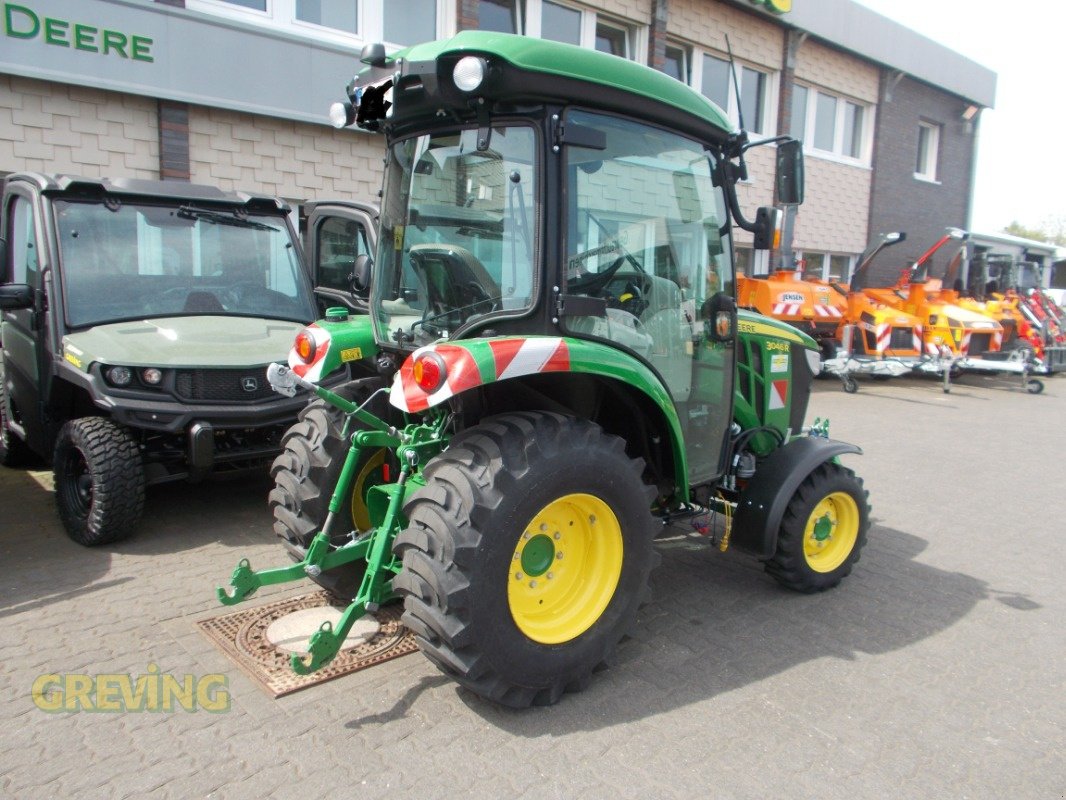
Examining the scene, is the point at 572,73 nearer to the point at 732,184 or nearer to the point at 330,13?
the point at 732,184

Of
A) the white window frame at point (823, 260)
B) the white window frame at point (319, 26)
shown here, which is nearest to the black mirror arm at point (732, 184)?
the white window frame at point (319, 26)

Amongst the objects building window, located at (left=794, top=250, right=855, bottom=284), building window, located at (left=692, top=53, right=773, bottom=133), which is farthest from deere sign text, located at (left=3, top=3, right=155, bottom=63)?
building window, located at (left=794, top=250, right=855, bottom=284)

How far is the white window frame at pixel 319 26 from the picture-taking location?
27.5 ft

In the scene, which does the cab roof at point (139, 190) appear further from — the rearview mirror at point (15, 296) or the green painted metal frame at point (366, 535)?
the green painted metal frame at point (366, 535)

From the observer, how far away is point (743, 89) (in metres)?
14.7

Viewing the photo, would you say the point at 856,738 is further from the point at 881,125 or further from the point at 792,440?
the point at 881,125

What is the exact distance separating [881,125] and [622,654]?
17.0m

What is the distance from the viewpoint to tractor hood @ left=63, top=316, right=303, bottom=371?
15.5 feet

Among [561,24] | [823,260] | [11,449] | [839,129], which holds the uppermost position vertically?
[561,24]

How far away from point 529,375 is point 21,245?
445cm

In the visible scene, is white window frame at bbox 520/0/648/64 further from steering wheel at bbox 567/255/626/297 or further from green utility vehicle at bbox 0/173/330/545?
steering wheel at bbox 567/255/626/297

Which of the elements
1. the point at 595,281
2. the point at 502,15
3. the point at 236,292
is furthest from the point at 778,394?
the point at 502,15

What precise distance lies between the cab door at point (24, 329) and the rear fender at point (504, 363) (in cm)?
359

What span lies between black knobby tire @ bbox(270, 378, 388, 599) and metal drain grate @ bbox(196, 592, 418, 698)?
10.5 inches
